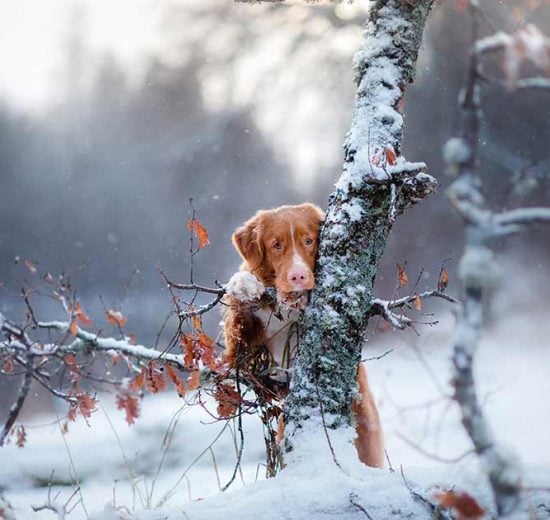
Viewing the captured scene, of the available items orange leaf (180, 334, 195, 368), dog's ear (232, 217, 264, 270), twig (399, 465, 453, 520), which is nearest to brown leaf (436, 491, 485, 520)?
twig (399, 465, 453, 520)

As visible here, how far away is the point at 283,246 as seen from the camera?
4102mm

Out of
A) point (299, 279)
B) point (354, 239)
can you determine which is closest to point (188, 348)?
point (299, 279)

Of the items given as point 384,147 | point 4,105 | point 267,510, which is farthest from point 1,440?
point 4,105

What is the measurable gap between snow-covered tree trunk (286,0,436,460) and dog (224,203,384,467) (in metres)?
0.17

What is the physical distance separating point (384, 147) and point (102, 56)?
1879 cm

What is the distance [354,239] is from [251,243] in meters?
0.99

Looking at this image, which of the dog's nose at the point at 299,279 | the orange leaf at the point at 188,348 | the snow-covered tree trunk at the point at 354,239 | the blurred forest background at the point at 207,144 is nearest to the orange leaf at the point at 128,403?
the orange leaf at the point at 188,348

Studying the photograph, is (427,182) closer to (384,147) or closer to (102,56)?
(384,147)

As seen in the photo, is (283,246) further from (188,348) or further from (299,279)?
(188,348)

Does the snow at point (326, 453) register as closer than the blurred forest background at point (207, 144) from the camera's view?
Yes

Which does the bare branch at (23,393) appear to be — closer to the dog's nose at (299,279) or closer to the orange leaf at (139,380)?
the orange leaf at (139,380)

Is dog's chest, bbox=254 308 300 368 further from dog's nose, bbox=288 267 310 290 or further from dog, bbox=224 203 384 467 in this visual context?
dog's nose, bbox=288 267 310 290

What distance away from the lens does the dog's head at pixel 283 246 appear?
371cm

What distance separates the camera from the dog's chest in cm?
403
